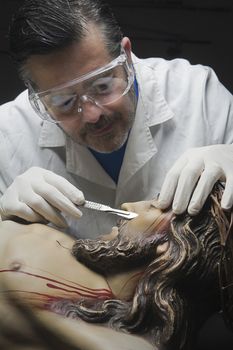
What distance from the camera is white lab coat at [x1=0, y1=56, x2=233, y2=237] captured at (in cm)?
174

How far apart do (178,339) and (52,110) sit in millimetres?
677

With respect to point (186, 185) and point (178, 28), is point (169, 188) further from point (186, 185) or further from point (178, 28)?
point (178, 28)

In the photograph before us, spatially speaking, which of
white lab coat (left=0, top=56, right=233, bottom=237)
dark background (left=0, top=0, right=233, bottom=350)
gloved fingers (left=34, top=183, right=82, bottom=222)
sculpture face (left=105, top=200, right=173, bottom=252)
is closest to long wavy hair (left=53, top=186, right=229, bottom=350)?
sculpture face (left=105, top=200, right=173, bottom=252)

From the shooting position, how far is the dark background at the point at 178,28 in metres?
2.20

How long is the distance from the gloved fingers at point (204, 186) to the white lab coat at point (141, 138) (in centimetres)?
38

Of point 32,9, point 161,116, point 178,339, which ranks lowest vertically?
point 178,339

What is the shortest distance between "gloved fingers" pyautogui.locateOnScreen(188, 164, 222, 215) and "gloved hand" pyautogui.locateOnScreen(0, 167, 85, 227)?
30 cm

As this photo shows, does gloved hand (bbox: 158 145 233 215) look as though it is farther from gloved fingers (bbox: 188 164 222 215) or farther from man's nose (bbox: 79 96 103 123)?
man's nose (bbox: 79 96 103 123)

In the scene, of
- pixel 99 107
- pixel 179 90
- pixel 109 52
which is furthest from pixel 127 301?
pixel 179 90

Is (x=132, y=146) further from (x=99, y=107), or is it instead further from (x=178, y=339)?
(x=178, y=339)

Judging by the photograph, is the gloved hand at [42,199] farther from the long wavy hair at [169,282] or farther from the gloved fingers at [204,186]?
the gloved fingers at [204,186]

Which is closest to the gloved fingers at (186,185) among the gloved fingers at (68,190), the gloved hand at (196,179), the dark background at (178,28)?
the gloved hand at (196,179)

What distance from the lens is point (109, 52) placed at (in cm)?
159

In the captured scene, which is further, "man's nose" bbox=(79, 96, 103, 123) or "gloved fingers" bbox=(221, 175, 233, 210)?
"man's nose" bbox=(79, 96, 103, 123)
